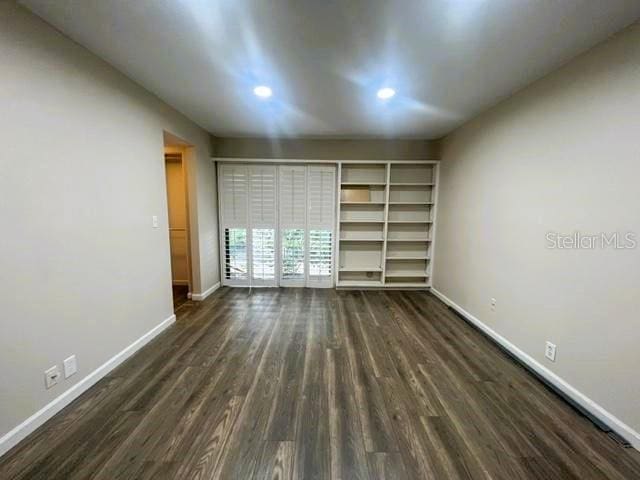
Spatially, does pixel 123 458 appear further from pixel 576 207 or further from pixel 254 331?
pixel 576 207

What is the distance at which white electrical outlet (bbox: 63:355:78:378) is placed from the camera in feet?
5.48

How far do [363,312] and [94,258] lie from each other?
2782mm

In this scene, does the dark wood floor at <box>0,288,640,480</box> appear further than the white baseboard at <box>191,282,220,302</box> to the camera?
No

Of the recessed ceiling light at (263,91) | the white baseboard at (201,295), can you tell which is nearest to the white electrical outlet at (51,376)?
the white baseboard at (201,295)

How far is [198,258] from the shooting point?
3.56 meters

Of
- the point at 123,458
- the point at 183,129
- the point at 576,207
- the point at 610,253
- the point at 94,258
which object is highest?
the point at 183,129

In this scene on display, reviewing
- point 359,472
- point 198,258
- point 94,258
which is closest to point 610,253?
point 359,472

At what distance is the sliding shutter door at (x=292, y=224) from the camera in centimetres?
407

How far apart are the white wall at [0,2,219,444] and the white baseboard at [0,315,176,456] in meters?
0.04

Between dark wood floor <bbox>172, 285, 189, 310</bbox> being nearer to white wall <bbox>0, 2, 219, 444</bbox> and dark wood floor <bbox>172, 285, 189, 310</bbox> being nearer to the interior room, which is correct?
the interior room

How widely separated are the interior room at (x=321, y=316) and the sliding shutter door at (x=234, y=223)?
1.02m

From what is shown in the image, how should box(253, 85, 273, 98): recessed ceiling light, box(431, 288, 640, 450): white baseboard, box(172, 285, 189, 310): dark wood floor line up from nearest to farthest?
box(431, 288, 640, 450): white baseboard, box(253, 85, 273, 98): recessed ceiling light, box(172, 285, 189, 310): dark wood floor

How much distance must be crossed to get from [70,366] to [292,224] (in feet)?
9.74

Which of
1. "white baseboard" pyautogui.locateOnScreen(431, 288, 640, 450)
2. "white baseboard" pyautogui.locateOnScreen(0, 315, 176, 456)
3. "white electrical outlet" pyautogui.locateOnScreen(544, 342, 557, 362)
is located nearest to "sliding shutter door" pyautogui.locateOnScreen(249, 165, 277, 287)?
"white baseboard" pyautogui.locateOnScreen(0, 315, 176, 456)
